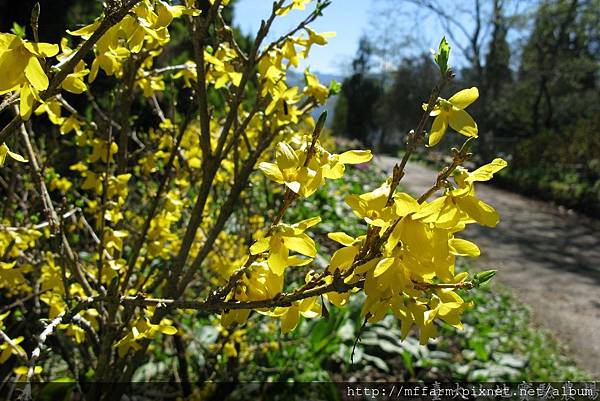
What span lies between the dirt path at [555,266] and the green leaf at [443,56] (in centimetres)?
398

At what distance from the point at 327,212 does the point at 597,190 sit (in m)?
8.01

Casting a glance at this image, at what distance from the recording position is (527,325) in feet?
16.0

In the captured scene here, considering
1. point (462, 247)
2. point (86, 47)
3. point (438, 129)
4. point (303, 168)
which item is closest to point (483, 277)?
point (462, 247)

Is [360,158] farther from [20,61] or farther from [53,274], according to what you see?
[53,274]

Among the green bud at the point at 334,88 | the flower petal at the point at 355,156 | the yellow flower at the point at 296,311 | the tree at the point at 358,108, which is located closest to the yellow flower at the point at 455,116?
the flower petal at the point at 355,156

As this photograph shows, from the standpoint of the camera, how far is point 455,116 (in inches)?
34.8

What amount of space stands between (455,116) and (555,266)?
710 cm

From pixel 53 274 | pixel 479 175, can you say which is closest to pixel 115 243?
pixel 53 274

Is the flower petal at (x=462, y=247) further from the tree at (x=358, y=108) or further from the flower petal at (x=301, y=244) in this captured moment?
the tree at (x=358, y=108)

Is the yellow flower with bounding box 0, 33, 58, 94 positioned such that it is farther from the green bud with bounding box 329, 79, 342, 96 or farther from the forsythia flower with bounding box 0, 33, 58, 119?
the green bud with bounding box 329, 79, 342, 96

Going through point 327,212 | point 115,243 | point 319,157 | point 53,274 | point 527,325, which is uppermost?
point 319,157

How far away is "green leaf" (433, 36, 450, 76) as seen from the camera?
0.88 metres

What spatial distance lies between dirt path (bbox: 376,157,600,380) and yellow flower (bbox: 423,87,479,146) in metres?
3.93

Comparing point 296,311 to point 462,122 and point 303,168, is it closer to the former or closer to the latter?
point 303,168
